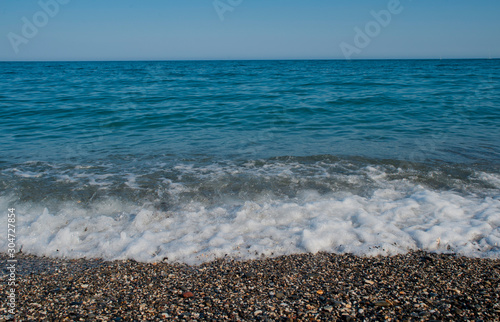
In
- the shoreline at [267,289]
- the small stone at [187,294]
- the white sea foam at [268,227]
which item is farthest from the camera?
the white sea foam at [268,227]

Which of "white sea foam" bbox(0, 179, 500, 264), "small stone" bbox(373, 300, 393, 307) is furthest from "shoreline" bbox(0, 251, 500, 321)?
"white sea foam" bbox(0, 179, 500, 264)

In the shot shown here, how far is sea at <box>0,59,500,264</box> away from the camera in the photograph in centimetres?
444

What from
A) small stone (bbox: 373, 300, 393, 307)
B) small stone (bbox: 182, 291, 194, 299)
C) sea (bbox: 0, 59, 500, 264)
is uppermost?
small stone (bbox: 373, 300, 393, 307)

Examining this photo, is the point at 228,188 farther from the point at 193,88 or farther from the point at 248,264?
the point at 193,88

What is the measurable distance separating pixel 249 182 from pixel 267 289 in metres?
3.48

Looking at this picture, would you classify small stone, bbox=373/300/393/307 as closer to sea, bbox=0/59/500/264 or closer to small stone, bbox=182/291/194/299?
sea, bbox=0/59/500/264

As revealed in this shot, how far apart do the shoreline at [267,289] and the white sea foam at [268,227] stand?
22 cm

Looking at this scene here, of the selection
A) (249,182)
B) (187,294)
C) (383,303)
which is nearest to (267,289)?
(187,294)

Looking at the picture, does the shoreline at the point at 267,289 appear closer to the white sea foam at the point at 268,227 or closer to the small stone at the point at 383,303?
the small stone at the point at 383,303

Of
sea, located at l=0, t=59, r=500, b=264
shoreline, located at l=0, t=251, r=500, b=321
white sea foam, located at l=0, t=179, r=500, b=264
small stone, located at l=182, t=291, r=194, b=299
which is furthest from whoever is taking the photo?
sea, located at l=0, t=59, r=500, b=264

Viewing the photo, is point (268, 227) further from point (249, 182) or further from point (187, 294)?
point (249, 182)

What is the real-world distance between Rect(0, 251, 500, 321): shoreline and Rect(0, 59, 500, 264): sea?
26cm

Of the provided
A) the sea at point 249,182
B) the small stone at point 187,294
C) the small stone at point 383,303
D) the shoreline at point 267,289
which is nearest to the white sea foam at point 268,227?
the sea at point 249,182

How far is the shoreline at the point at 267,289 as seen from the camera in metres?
2.98
